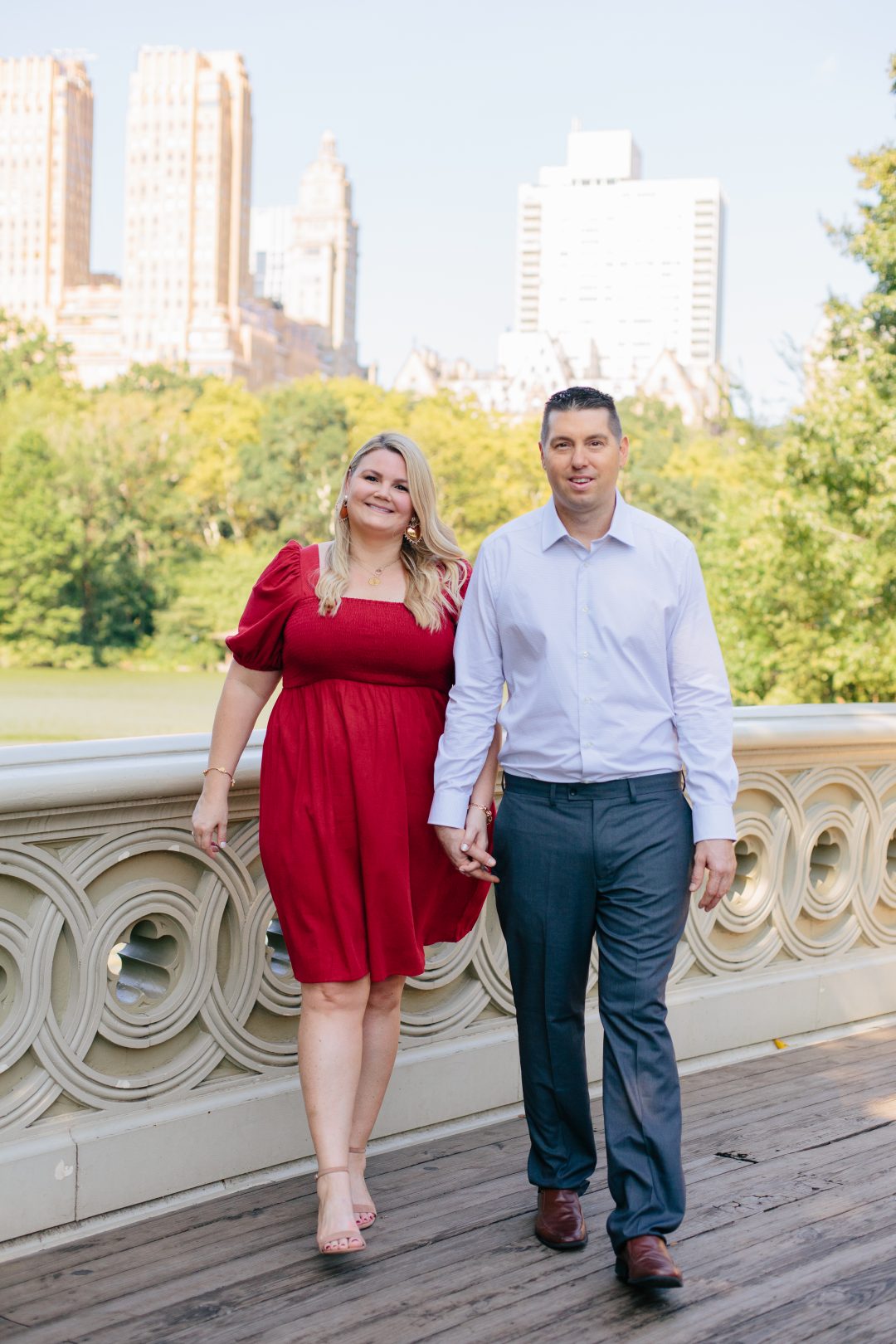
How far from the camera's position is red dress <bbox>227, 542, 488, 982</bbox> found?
2889 mm

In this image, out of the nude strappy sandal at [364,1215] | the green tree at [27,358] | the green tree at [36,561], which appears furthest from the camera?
the green tree at [27,358]

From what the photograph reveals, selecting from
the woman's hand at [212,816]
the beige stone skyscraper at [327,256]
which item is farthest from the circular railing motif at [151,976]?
the beige stone skyscraper at [327,256]

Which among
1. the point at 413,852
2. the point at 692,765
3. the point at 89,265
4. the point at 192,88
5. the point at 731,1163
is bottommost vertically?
the point at 731,1163

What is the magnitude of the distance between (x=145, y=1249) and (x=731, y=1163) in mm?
1332

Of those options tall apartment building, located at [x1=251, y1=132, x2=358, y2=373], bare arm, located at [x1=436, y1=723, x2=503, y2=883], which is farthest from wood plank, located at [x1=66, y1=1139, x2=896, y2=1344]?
tall apartment building, located at [x1=251, y1=132, x2=358, y2=373]

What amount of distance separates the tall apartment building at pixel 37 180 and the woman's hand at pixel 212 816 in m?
138

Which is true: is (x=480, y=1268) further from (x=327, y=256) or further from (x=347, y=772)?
(x=327, y=256)

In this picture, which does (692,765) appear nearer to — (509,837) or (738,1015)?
(509,837)

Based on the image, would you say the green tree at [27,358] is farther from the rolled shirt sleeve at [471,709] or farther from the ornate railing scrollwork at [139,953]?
the rolled shirt sleeve at [471,709]

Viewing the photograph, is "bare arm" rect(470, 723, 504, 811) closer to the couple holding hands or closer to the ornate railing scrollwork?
the couple holding hands

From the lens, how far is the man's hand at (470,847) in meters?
2.88

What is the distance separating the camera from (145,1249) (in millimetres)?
2830

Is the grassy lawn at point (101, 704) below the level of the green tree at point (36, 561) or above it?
below

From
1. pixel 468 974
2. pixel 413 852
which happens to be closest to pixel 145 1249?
pixel 413 852
